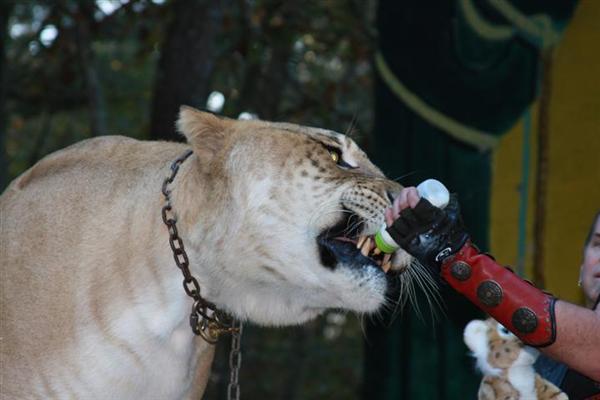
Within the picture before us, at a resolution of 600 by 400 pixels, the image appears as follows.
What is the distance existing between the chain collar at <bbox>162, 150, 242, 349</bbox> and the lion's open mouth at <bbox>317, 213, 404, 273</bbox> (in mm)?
406

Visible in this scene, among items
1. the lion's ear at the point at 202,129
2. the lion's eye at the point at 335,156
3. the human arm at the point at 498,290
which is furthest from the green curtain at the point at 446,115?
the human arm at the point at 498,290

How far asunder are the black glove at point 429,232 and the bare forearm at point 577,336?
313 mm

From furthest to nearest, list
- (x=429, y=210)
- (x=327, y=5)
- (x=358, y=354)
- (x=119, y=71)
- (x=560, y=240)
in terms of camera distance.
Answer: (x=358, y=354) < (x=119, y=71) < (x=327, y=5) < (x=560, y=240) < (x=429, y=210)

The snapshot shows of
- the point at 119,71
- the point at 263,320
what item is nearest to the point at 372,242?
the point at 263,320

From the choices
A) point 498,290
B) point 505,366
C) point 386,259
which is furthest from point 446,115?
point 498,290

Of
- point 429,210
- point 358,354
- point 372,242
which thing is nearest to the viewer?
point 429,210

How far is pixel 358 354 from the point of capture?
12680 mm

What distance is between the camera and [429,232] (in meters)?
2.67

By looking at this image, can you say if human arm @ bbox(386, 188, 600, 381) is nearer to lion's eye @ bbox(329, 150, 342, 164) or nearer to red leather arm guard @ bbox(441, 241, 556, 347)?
red leather arm guard @ bbox(441, 241, 556, 347)

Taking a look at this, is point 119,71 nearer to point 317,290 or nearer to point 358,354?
point 358,354

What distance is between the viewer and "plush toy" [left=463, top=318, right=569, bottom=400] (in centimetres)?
308

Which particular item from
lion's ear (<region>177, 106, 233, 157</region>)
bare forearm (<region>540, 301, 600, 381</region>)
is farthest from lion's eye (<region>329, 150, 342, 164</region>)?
bare forearm (<region>540, 301, 600, 381</region>)

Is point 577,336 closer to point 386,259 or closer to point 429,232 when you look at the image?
point 429,232

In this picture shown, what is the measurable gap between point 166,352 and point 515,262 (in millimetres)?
2713
